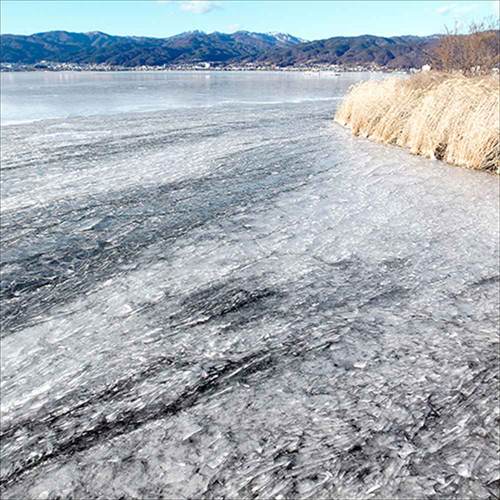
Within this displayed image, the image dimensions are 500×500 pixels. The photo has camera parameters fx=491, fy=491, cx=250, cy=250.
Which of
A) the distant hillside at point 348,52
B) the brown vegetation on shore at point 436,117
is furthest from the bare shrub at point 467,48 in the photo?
the distant hillside at point 348,52

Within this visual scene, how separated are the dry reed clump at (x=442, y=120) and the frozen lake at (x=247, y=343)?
157 cm

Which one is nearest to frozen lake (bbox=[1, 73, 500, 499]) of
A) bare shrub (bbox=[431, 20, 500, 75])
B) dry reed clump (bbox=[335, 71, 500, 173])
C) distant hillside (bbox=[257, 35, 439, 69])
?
dry reed clump (bbox=[335, 71, 500, 173])

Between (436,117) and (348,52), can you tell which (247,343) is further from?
(348,52)

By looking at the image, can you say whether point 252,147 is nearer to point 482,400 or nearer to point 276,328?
point 276,328

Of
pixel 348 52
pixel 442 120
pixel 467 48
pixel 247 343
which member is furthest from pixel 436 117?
pixel 348 52

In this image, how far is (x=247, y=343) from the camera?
1923 millimetres

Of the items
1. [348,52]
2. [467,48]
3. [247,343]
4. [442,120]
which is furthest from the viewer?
[348,52]

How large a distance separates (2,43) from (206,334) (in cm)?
18617

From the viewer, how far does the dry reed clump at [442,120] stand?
5.50 m

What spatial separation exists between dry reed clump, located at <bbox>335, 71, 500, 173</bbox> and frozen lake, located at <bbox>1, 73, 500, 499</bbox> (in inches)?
61.8

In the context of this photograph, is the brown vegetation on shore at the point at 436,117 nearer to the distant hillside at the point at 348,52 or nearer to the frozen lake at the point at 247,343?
the frozen lake at the point at 247,343

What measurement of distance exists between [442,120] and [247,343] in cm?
517

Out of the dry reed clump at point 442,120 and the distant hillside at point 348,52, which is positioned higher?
the distant hillside at point 348,52

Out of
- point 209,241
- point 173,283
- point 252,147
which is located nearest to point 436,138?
point 252,147
